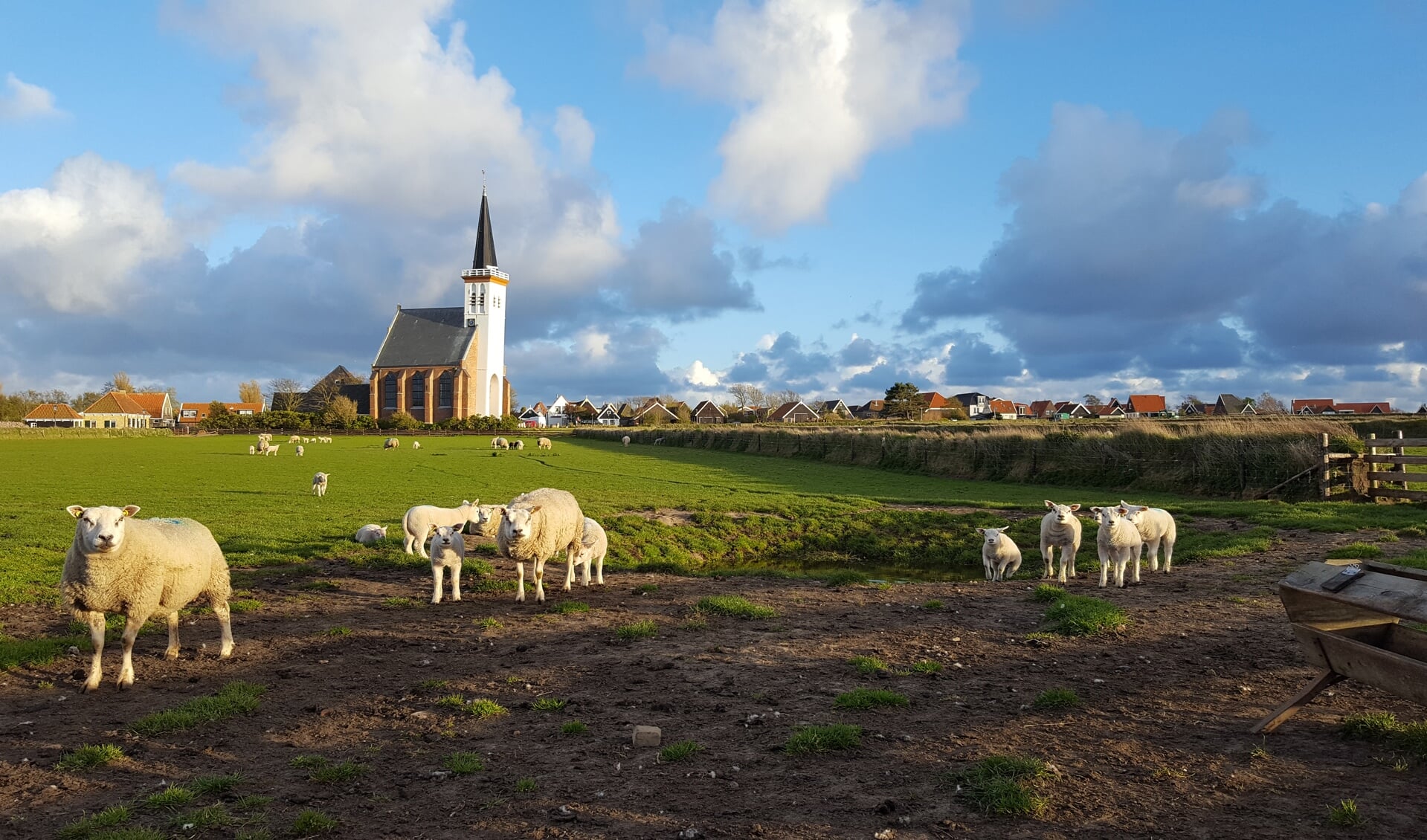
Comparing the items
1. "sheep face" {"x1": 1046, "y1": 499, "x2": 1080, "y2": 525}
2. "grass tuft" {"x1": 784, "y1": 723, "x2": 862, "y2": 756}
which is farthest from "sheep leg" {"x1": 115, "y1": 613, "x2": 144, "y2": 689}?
"sheep face" {"x1": 1046, "y1": 499, "x2": 1080, "y2": 525}

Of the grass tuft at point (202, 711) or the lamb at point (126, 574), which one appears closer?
the grass tuft at point (202, 711)

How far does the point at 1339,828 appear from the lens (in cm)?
527

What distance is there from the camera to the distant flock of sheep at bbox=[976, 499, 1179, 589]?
49.4 ft

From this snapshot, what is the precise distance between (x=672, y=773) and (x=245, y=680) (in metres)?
5.53

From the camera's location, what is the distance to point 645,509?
2502 centimetres

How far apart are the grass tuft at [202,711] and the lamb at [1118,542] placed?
44.6 feet

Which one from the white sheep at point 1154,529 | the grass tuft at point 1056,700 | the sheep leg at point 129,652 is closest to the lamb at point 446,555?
the sheep leg at point 129,652

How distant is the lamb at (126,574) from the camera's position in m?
8.88

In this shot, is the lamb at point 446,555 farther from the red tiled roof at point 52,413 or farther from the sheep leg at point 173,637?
the red tiled roof at point 52,413

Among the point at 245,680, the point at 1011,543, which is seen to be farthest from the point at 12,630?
the point at 1011,543

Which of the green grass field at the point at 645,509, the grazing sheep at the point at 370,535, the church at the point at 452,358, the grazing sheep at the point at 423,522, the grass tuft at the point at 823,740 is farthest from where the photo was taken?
the church at the point at 452,358

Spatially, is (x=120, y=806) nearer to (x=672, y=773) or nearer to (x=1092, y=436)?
(x=672, y=773)

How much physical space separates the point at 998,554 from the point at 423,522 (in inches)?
484

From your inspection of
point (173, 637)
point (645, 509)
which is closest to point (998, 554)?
point (645, 509)
